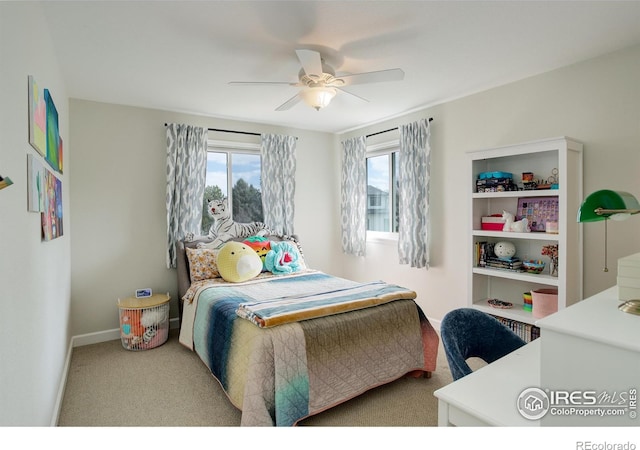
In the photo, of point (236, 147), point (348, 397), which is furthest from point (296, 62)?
point (348, 397)

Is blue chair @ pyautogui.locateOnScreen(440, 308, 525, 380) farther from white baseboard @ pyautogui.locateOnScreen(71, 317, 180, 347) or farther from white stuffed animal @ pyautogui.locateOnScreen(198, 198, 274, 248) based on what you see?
white baseboard @ pyautogui.locateOnScreen(71, 317, 180, 347)

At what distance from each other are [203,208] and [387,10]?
304cm

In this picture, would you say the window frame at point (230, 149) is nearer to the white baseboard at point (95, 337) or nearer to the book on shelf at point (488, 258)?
the white baseboard at point (95, 337)

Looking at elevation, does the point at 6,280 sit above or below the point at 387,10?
below

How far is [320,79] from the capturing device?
2.53m

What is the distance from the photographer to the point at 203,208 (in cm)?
425

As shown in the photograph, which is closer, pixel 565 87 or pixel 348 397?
pixel 348 397

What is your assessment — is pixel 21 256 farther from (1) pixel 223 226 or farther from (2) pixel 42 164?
(1) pixel 223 226

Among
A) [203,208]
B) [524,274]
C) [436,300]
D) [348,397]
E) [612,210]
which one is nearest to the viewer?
[612,210]

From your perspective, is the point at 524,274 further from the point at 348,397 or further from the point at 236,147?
the point at 236,147

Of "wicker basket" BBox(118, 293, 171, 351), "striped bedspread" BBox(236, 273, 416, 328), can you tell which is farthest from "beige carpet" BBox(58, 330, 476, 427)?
"striped bedspread" BBox(236, 273, 416, 328)

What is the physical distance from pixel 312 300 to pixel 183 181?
2222 millimetres

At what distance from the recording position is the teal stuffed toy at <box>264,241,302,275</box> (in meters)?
3.77

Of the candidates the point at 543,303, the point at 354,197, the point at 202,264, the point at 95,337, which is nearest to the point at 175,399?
the point at 202,264
